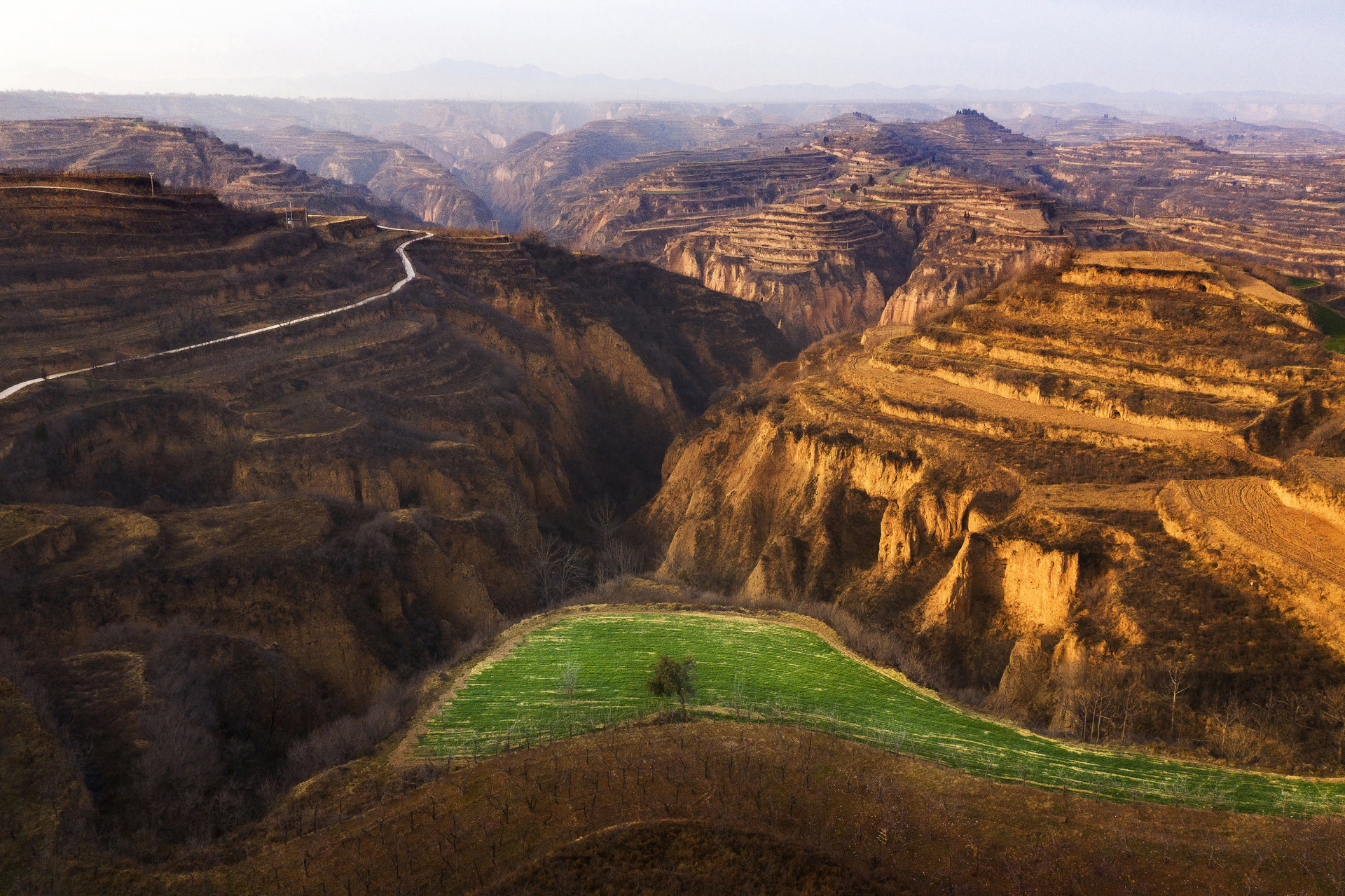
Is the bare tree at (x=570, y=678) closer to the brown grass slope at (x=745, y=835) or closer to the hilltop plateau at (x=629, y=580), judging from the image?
the hilltop plateau at (x=629, y=580)

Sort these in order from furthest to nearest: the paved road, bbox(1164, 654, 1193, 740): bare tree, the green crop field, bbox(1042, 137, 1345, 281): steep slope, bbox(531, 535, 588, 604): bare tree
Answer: bbox(1042, 137, 1345, 281): steep slope
the paved road
bbox(531, 535, 588, 604): bare tree
bbox(1164, 654, 1193, 740): bare tree
the green crop field

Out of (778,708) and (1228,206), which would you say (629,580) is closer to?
(778,708)

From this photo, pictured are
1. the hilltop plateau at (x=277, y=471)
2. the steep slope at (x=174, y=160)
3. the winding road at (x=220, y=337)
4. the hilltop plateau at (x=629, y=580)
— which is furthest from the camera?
the steep slope at (x=174, y=160)

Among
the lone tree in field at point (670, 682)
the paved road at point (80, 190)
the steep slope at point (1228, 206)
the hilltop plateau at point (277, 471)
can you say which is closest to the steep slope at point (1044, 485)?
the lone tree in field at point (670, 682)

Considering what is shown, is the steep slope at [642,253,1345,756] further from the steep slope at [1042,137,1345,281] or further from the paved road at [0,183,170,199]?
the steep slope at [1042,137,1345,281]

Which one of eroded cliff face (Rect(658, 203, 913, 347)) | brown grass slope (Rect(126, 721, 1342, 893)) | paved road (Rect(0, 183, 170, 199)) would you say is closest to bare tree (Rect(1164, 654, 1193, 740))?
brown grass slope (Rect(126, 721, 1342, 893))

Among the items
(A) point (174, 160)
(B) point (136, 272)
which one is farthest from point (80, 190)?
(A) point (174, 160)

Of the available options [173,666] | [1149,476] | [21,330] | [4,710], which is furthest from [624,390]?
[4,710]
